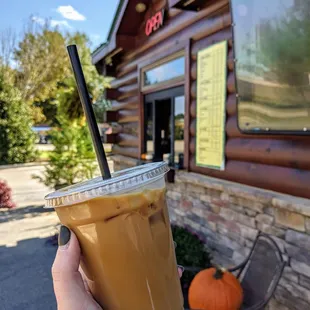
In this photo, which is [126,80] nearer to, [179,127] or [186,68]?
[179,127]

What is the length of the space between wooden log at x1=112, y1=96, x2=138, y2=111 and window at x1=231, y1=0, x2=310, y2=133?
125 inches

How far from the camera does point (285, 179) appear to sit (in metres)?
3.01

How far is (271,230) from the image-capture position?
3174 mm

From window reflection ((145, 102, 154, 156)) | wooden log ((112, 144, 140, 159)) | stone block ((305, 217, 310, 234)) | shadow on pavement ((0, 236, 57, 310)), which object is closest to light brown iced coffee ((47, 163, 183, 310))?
stone block ((305, 217, 310, 234))

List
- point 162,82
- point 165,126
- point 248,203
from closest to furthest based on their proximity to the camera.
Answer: point 248,203 < point 162,82 < point 165,126

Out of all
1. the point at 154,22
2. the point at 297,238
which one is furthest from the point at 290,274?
the point at 154,22

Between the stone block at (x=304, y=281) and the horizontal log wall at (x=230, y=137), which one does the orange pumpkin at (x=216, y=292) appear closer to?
the stone block at (x=304, y=281)

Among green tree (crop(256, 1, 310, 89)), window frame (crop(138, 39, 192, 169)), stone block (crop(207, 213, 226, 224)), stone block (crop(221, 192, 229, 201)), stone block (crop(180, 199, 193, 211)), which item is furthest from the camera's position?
stone block (crop(180, 199, 193, 211))

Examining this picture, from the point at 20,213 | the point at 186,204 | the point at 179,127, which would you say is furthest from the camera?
the point at 20,213

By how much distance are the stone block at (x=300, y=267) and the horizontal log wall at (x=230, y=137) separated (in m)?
0.59

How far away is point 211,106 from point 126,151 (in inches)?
118

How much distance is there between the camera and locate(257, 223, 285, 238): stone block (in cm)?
306

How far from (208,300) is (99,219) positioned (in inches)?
98.3

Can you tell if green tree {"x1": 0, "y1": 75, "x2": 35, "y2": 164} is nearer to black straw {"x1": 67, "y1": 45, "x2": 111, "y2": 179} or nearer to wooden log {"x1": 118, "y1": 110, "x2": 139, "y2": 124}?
wooden log {"x1": 118, "y1": 110, "x2": 139, "y2": 124}
